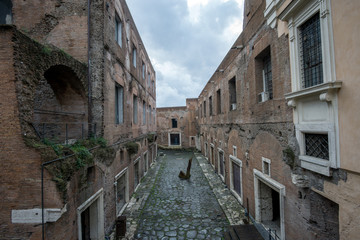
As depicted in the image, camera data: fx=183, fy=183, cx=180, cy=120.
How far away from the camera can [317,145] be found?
12.3ft

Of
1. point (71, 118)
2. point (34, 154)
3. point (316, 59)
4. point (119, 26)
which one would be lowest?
point (34, 154)

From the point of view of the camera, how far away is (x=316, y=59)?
3732mm

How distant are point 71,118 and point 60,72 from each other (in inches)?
58.0

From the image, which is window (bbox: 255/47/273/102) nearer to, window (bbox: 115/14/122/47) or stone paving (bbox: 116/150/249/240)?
stone paving (bbox: 116/150/249/240)

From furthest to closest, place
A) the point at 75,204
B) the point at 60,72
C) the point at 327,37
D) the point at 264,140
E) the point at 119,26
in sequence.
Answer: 1. the point at 119,26
2. the point at 264,140
3. the point at 60,72
4. the point at 75,204
5. the point at 327,37

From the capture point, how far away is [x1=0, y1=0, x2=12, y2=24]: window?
636 centimetres

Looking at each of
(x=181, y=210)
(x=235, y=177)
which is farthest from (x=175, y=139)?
(x=181, y=210)

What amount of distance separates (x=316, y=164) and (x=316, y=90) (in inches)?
57.7

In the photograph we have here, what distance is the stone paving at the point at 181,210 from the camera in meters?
6.38

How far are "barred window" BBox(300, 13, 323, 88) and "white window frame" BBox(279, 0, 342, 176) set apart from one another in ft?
0.30

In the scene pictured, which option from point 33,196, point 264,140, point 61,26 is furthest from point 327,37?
point 61,26

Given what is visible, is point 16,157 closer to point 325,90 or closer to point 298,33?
point 325,90

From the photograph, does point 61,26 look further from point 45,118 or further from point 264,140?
point 264,140

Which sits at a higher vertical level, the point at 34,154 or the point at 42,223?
the point at 34,154
